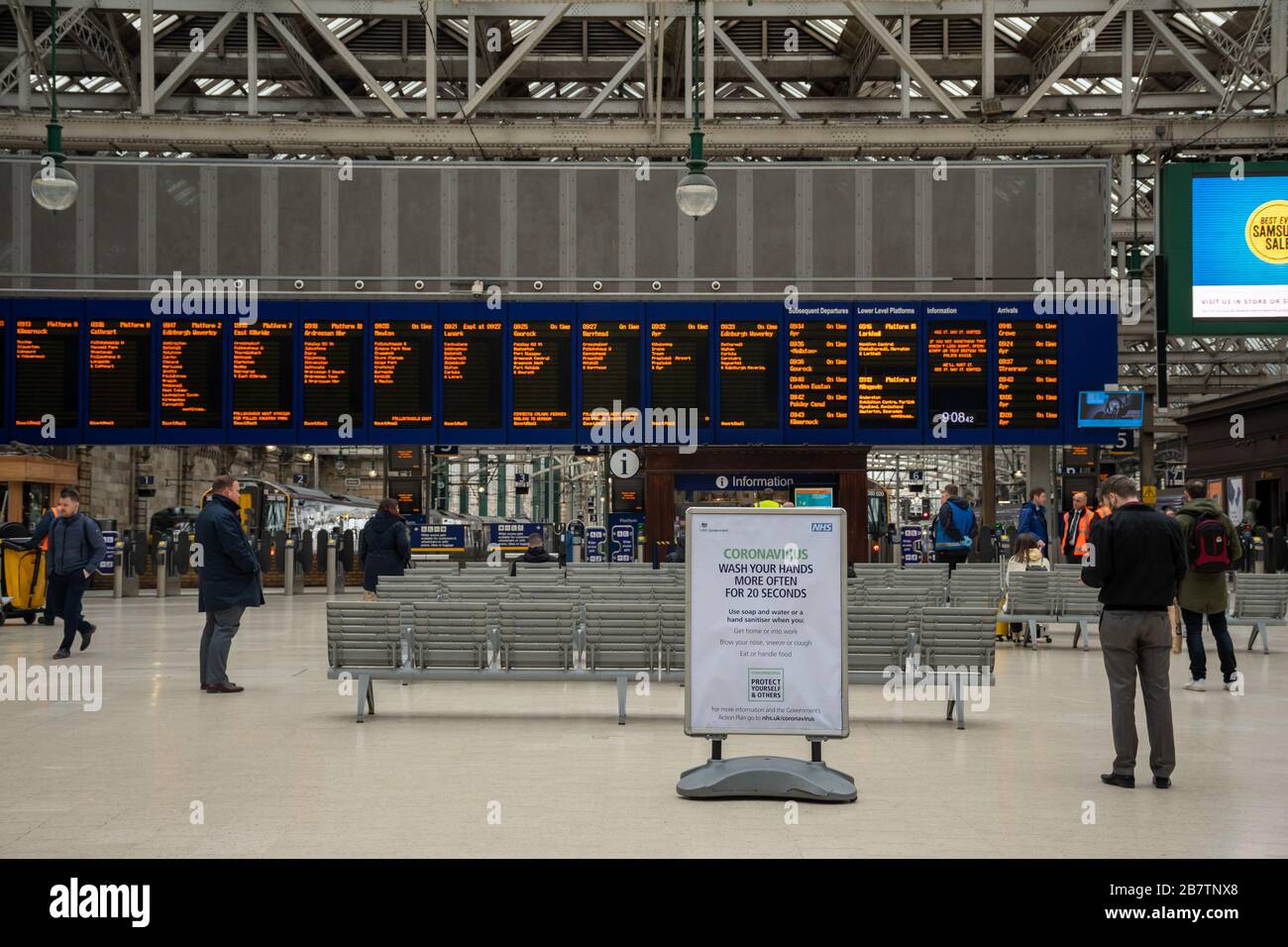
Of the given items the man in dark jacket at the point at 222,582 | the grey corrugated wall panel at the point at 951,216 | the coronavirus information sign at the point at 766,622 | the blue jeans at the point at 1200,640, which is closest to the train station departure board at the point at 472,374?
the grey corrugated wall panel at the point at 951,216

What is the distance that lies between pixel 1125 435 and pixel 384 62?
17056 mm

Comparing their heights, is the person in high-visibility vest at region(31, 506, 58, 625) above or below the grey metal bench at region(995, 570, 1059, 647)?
above

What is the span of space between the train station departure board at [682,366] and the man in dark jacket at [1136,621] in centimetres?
1519

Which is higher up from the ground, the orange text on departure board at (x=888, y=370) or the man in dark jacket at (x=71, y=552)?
the orange text on departure board at (x=888, y=370)

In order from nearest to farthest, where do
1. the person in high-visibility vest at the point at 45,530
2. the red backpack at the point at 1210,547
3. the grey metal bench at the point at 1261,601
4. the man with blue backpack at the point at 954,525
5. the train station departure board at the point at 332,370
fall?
the red backpack at the point at 1210,547, the person in high-visibility vest at the point at 45,530, the grey metal bench at the point at 1261,601, the man with blue backpack at the point at 954,525, the train station departure board at the point at 332,370

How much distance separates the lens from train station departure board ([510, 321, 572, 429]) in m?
22.9

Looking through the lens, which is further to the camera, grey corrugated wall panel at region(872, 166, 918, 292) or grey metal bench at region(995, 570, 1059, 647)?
grey corrugated wall panel at region(872, 166, 918, 292)

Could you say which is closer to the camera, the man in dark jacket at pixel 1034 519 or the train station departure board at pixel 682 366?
the man in dark jacket at pixel 1034 519

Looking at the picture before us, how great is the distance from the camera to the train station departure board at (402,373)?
75.2ft

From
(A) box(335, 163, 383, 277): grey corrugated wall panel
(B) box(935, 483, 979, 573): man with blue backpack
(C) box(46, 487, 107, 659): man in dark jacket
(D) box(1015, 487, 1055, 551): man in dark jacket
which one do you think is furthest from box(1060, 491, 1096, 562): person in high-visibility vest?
(A) box(335, 163, 383, 277): grey corrugated wall panel

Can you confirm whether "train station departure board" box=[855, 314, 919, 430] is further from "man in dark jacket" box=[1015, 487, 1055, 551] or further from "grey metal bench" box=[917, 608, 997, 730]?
"grey metal bench" box=[917, 608, 997, 730]

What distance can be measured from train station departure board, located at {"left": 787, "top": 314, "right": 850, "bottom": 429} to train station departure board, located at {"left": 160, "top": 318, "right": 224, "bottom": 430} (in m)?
9.46

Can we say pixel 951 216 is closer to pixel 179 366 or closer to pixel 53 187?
pixel 179 366

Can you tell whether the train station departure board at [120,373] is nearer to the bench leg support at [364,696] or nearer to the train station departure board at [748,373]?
the train station departure board at [748,373]
